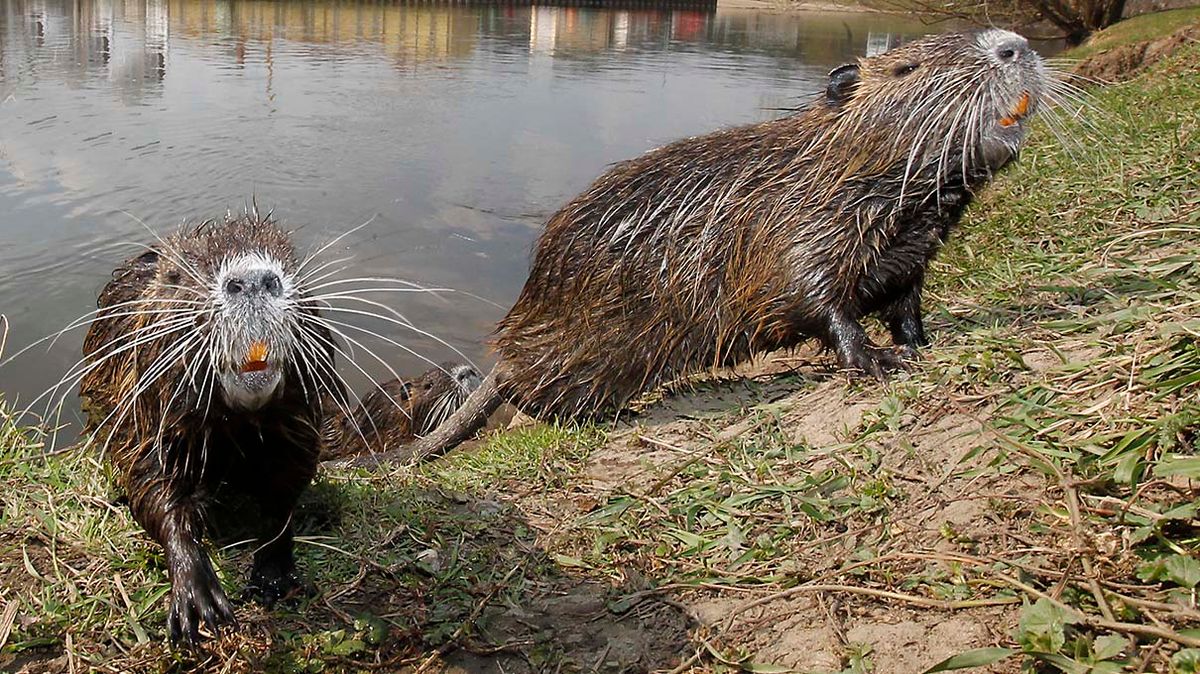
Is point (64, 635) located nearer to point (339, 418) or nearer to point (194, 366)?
point (194, 366)

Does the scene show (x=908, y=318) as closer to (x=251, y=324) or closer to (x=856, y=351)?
(x=856, y=351)

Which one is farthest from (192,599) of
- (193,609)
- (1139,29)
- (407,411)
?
(1139,29)

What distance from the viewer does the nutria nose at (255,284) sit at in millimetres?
2172

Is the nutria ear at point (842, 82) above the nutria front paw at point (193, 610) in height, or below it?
above

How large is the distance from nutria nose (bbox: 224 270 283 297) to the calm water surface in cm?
204

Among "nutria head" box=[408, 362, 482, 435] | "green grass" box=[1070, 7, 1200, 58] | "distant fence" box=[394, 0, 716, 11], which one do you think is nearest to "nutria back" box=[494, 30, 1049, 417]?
"nutria head" box=[408, 362, 482, 435]

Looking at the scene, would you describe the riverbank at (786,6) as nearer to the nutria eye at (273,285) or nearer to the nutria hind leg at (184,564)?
the nutria hind leg at (184,564)

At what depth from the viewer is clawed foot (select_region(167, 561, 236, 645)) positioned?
8.17 ft

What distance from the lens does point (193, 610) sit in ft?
8.22

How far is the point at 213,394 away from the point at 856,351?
2.42 m

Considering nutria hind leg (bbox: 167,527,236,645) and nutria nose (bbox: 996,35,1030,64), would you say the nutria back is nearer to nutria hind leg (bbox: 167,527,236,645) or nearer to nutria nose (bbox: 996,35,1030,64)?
nutria nose (bbox: 996,35,1030,64)

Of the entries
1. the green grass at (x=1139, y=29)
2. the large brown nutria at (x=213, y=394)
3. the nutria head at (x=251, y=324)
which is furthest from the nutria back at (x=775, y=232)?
the green grass at (x=1139, y=29)

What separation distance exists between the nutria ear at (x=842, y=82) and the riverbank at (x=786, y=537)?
1.06m

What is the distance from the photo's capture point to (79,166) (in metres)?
10.2
